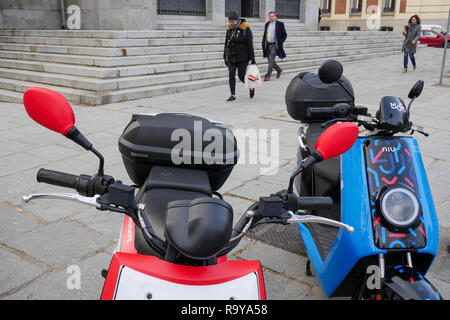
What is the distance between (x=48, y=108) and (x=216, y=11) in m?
16.2

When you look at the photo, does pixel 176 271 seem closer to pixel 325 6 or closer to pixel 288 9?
pixel 288 9

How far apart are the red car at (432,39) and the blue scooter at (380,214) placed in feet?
87.8

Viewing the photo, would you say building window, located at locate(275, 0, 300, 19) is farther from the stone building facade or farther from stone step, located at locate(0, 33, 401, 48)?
stone step, located at locate(0, 33, 401, 48)

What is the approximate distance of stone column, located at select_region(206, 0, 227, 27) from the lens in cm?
1659

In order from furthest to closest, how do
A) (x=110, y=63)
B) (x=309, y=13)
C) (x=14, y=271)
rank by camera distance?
(x=309, y=13)
(x=110, y=63)
(x=14, y=271)

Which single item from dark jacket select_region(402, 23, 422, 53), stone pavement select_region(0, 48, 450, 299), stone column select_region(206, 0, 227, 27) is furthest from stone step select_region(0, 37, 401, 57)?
dark jacket select_region(402, 23, 422, 53)

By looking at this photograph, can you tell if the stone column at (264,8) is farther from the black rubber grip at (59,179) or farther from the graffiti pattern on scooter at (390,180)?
the black rubber grip at (59,179)

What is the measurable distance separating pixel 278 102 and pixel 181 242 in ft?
25.4

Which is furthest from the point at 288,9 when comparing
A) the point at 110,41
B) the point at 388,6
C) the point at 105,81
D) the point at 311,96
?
the point at 311,96

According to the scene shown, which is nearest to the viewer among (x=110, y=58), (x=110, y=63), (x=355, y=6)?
(x=110, y=63)

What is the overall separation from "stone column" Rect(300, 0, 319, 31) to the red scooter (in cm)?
2118

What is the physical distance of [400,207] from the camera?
1.99 meters

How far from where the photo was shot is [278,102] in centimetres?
871
